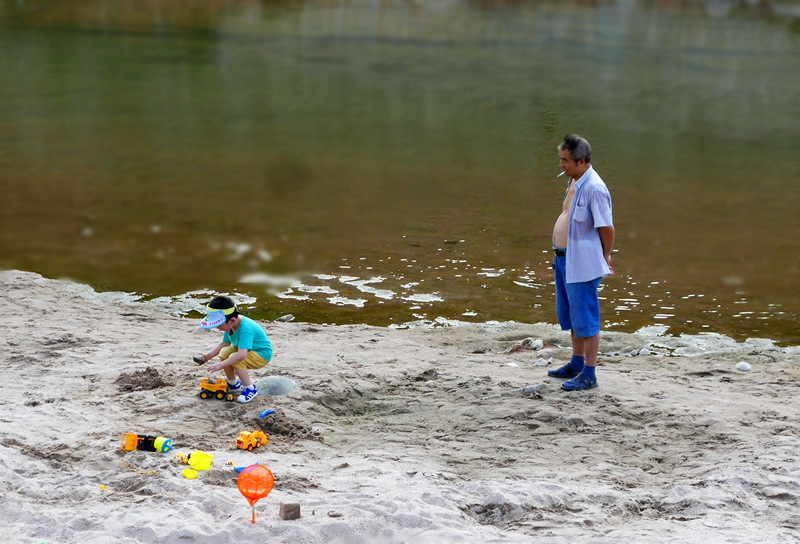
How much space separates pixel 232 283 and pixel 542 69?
45.2 feet

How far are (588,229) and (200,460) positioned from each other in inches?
104

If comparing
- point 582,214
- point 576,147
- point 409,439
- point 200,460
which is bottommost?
point 409,439

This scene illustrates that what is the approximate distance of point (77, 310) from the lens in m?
7.45

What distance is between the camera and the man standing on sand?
526cm

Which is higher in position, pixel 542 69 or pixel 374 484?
pixel 542 69

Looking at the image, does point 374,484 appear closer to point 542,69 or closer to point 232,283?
point 232,283

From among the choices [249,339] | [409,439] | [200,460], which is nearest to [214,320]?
[249,339]

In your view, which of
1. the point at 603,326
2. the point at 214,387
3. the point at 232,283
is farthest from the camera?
the point at 232,283

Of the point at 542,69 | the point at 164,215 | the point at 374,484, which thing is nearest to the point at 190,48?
the point at 542,69

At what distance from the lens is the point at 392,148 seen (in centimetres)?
1497

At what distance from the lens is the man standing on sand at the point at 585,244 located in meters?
5.26

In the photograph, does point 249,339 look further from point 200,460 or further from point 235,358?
point 200,460

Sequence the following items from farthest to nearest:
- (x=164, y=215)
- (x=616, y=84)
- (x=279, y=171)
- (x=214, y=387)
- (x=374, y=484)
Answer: (x=616, y=84) < (x=279, y=171) < (x=164, y=215) < (x=214, y=387) < (x=374, y=484)

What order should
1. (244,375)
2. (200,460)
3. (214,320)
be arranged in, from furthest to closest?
1. (244,375)
2. (214,320)
3. (200,460)
